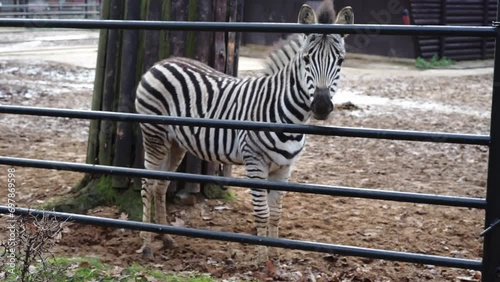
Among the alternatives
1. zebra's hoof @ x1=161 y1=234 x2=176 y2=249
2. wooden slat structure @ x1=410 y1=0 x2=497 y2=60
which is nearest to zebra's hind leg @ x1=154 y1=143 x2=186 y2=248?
zebra's hoof @ x1=161 y1=234 x2=176 y2=249

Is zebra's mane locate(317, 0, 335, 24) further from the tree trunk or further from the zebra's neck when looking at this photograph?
the tree trunk

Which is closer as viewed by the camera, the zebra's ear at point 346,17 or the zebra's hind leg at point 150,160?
the zebra's ear at point 346,17

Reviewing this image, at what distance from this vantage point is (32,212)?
3.40m

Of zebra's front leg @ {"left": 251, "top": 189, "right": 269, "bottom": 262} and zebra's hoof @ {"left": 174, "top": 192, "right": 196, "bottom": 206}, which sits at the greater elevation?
zebra's front leg @ {"left": 251, "top": 189, "right": 269, "bottom": 262}

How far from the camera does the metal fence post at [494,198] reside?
275 centimetres

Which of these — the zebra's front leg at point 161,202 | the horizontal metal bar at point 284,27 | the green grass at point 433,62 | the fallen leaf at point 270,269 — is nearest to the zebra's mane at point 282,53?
the zebra's front leg at point 161,202

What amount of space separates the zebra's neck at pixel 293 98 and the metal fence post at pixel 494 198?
2.28 metres

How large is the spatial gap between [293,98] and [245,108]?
1.48ft

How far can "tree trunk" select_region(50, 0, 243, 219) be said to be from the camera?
19.4 ft

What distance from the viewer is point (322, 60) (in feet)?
14.9

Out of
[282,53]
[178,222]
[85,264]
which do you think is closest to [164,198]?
[178,222]

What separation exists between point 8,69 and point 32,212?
476 inches

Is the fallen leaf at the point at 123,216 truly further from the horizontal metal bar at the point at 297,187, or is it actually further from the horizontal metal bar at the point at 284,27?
the horizontal metal bar at the point at 284,27

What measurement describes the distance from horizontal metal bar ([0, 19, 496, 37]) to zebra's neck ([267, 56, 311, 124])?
1.91m
